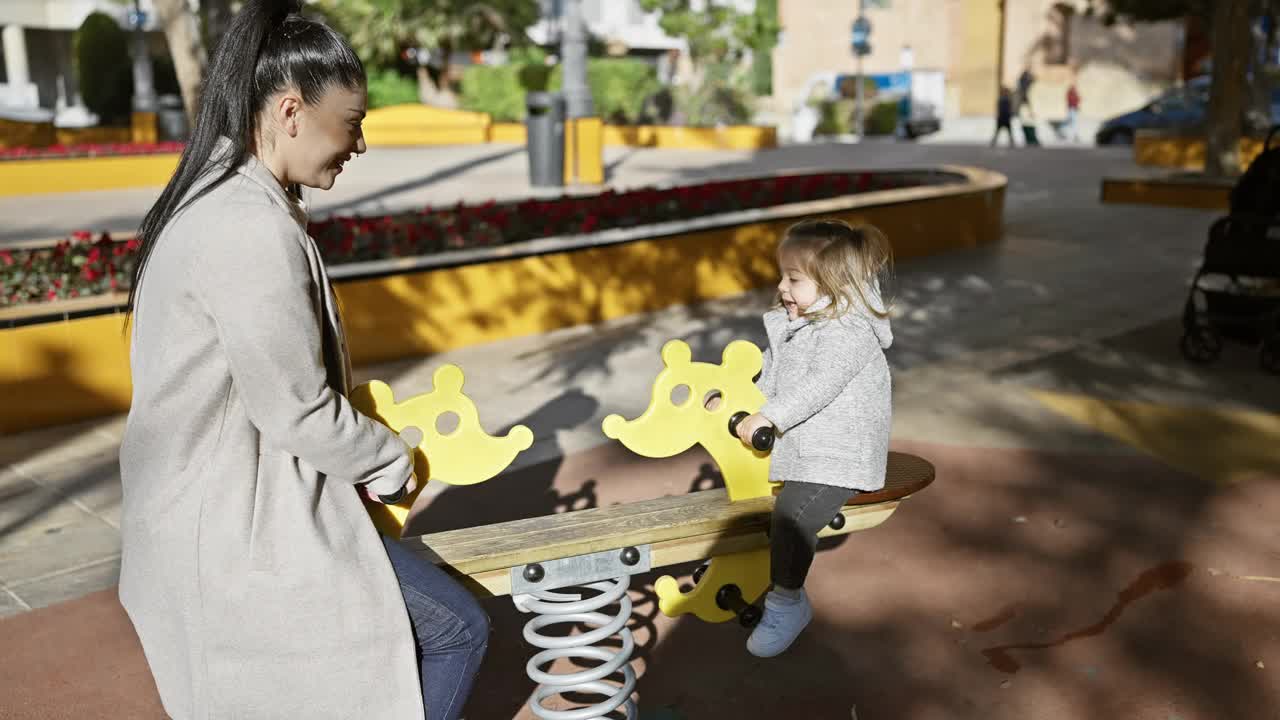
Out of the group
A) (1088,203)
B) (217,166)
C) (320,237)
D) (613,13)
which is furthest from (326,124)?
(613,13)

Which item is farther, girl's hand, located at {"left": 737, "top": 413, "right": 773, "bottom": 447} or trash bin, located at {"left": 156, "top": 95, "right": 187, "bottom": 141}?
trash bin, located at {"left": 156, "top": 95, "right": 187, "bottom": 141}

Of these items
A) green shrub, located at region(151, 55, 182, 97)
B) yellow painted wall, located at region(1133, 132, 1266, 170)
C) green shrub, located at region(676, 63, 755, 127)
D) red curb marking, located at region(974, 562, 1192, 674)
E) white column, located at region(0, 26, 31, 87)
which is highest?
white column, located at region(0, 26, 31, 87)

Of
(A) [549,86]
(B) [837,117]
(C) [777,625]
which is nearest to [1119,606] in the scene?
(C) [777,625]

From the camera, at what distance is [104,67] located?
1193 inches

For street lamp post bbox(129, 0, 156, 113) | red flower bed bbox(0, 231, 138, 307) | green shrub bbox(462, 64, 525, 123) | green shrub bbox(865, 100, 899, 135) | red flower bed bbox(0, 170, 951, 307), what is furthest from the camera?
green shrub bbox(462, 64, 525, 123)

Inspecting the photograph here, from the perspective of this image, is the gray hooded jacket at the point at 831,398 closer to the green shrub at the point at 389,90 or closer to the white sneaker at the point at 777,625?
the white sneaker at the point at 777,625

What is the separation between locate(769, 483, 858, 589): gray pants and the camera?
11.3 ft

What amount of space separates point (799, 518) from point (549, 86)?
117 feet

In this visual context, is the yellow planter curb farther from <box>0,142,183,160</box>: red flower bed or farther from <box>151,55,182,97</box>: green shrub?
<box>151,55,182,97</box>: green shrub

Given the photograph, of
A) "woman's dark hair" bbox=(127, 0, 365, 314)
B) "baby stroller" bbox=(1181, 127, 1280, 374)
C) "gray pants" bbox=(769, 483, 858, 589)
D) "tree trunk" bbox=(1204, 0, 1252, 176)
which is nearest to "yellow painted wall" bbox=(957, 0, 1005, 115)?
"tree trunk" bbox=(1204, 0, 1252, 176)

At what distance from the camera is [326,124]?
2.30 metres

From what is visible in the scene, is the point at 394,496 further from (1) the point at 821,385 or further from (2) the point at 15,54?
(2) the point at 15,54

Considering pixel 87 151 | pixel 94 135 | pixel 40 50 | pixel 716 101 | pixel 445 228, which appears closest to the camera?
pixel 445 228

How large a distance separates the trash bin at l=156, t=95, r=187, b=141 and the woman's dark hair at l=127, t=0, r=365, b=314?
968 inches
